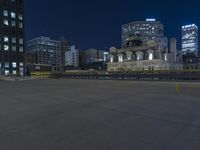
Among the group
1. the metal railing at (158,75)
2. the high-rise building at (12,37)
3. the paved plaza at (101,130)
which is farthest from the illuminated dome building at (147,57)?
the paved plaza at (101,130)

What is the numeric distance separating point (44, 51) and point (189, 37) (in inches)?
5904

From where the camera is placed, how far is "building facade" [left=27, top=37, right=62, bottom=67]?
163125mm

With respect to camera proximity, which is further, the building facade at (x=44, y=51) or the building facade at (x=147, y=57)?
the building facade at (x=44, y=51)

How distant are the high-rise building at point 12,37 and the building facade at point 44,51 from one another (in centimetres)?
8052

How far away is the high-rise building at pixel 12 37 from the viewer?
240 feet

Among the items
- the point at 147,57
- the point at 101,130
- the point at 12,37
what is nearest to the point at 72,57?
the point at 12,37

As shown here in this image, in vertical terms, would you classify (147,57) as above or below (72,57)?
below

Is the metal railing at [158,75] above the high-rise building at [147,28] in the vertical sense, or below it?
below

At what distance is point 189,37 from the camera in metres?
181

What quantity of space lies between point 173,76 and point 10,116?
2689 cm

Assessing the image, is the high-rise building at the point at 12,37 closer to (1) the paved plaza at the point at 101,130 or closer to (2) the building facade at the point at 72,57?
(1) the paved plaza at the point at 101,130

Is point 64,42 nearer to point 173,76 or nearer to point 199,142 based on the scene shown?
point 173,76

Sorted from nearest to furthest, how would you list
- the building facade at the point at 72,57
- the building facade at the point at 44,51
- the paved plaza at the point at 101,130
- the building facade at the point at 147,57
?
the paved plaza at the point at 101,130, the building facade at the point at 147,57, the building facade at the point at 44,51, the building facade at the point at 72,57

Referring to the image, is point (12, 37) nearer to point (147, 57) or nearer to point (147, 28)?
point (147, 57)
